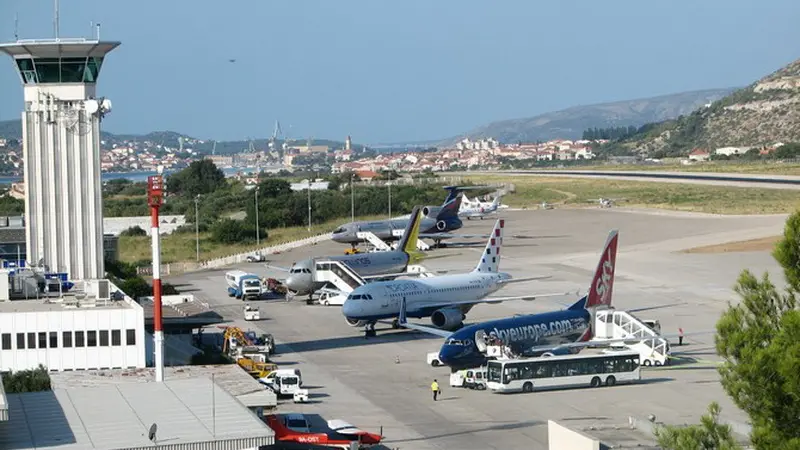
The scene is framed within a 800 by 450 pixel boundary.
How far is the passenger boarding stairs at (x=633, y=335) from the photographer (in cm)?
5822

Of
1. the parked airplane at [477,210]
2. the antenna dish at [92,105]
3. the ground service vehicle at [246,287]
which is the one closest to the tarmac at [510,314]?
the ground service vehicle at [246,287]

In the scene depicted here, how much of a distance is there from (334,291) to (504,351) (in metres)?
30.6

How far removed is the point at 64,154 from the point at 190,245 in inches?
3158

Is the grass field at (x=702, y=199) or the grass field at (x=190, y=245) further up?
the grass field at (x=702, y=199)

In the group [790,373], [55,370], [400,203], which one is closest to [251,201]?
[400,203]

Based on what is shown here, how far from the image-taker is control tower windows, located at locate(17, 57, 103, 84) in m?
58.7

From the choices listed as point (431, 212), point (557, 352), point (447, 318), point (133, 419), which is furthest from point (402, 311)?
point (431, 212)

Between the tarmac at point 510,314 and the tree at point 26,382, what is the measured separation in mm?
9893

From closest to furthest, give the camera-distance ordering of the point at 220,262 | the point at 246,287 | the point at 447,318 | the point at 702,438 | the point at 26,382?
1. the point at 702,438
2. the point at 26,382
3. the point at 447,318
4. the point at 246,287
5. the point at 220,262

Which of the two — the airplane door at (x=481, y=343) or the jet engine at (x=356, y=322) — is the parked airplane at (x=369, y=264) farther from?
the airplane door at (x=481, y=343)

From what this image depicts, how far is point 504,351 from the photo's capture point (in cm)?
5519

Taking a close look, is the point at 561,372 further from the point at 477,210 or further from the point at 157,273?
the point at 477,210

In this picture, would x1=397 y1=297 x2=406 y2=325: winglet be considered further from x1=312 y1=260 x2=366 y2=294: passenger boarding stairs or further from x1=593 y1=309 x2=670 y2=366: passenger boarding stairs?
x1=312 y1=260 x2=366 y2=294: passenger boarding stairs

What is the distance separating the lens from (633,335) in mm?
59781
